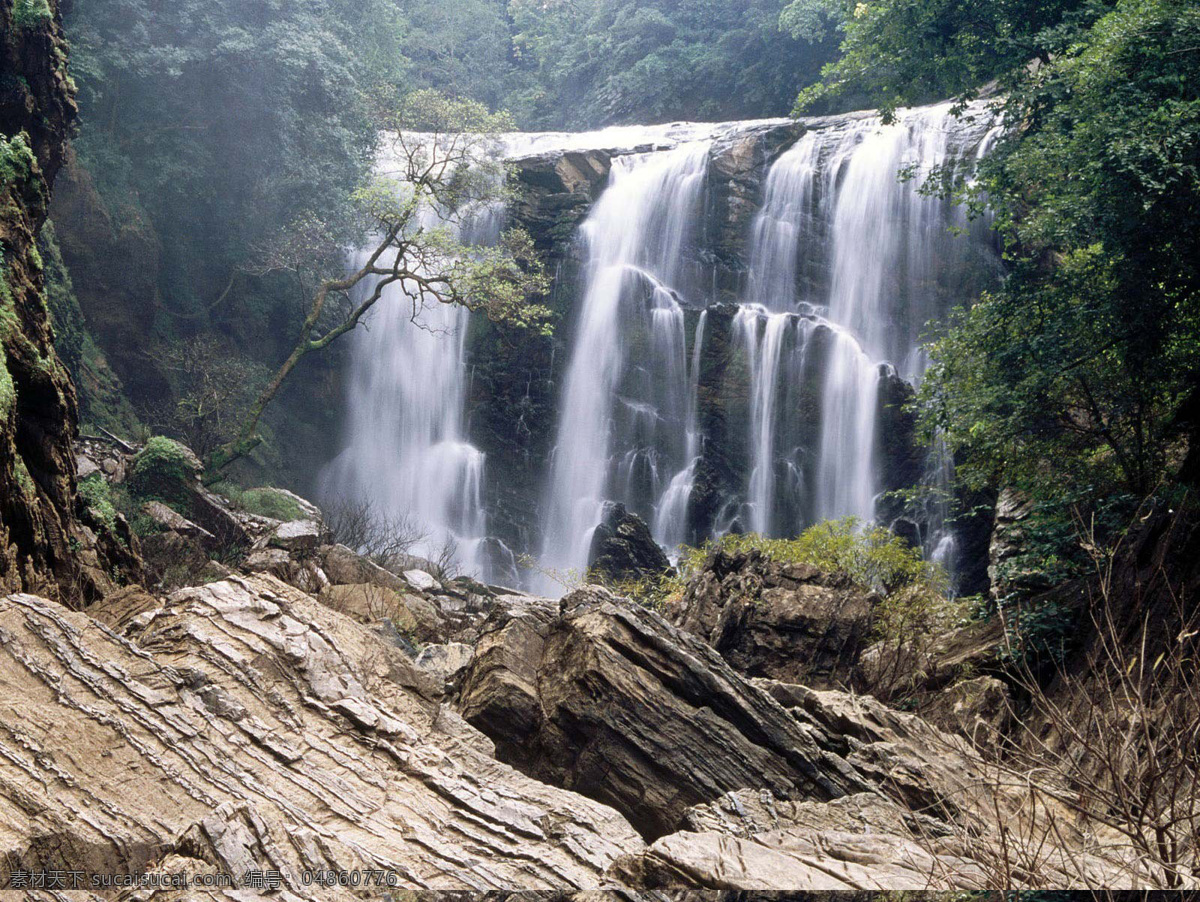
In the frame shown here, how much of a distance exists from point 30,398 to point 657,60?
3080 centimetres

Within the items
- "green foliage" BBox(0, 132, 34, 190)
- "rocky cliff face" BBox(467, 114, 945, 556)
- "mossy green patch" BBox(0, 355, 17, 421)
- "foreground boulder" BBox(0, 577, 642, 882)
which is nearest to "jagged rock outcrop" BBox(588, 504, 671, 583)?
"rocky cliff face" BBox(467, 114, 945, 556)

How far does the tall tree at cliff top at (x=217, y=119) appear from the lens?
20.2 m

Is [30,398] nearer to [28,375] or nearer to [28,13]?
[28,375]

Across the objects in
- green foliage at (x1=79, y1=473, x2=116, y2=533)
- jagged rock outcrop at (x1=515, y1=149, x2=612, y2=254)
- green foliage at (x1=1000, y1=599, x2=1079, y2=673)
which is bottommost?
green foliage at (x1=1000, y1=599, x2=1079, y2=673)

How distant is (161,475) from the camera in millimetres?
14242

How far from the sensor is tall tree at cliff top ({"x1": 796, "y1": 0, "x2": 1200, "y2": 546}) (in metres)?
8.23

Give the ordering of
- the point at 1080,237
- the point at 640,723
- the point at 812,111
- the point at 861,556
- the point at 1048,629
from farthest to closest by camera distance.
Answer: the point at 812,111 < the point at 861,556 < the point at 1080,237 < the point at 1048,629 < the point at 640,723

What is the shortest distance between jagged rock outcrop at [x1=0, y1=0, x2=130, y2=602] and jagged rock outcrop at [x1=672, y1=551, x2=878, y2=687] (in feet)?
20.4

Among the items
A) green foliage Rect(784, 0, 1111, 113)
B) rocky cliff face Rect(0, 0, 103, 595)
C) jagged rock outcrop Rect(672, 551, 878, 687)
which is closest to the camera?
rocky cliff face Rect(0, 0, 103, 595)

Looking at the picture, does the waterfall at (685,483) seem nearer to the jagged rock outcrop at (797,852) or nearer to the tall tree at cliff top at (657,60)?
the tall tree at cliff top at (657,60)

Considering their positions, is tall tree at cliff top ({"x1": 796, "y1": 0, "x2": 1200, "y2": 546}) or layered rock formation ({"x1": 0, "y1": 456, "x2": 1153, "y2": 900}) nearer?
layered rock formation ({"x1": 0, "y1": 456, "x2": 1153, "y2": 900})

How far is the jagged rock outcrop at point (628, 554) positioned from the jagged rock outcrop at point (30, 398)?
371 inches

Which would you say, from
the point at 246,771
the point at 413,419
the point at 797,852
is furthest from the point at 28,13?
the point at 413,419

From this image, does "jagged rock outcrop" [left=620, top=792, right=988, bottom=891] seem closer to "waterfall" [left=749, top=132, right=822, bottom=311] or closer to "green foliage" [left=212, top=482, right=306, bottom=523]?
"green foliage" [left=212, top=482, right=306, bottom=523]
